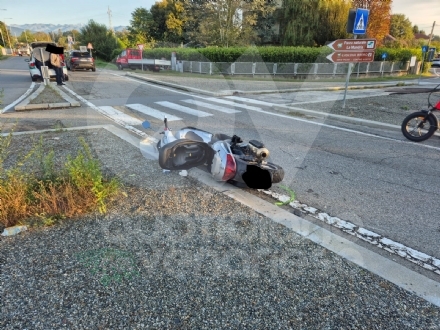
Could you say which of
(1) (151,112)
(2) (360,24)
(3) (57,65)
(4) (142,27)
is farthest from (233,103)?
(4) (142,27)

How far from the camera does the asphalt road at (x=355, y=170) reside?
133 inches

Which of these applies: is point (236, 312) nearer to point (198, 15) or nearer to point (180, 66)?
point (180, 66)

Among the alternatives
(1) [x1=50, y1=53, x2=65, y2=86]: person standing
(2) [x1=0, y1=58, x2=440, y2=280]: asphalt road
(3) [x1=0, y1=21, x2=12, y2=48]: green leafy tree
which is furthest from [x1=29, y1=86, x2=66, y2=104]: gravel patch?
(3) [x1=0, y1=21, x2=12, y2=48]: green leafy tree

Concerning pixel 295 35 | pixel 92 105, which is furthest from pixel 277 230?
pixel 295 35

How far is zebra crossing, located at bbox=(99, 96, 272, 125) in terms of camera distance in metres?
8.56

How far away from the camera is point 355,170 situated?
16.1 ft

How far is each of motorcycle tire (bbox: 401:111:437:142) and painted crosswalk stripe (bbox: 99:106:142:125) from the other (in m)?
6.63

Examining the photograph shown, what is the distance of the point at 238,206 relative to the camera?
3.49 metres

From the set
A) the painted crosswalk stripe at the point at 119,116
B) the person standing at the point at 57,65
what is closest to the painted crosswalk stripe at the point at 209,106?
the painted crosswalk stripe at the point at 119,116

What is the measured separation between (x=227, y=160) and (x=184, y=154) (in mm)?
596

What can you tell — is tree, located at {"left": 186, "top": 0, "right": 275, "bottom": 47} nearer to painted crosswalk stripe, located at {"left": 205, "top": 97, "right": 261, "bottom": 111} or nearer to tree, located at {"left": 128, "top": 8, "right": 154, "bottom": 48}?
tree, located at {"left": 128, "top": 8, "right": 154, "bottom": 48}

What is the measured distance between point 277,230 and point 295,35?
1274 inches

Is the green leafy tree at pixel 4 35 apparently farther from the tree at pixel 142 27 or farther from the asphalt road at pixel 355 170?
the asphalt road at pixel 355 170

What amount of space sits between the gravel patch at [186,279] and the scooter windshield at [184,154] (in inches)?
26.6
